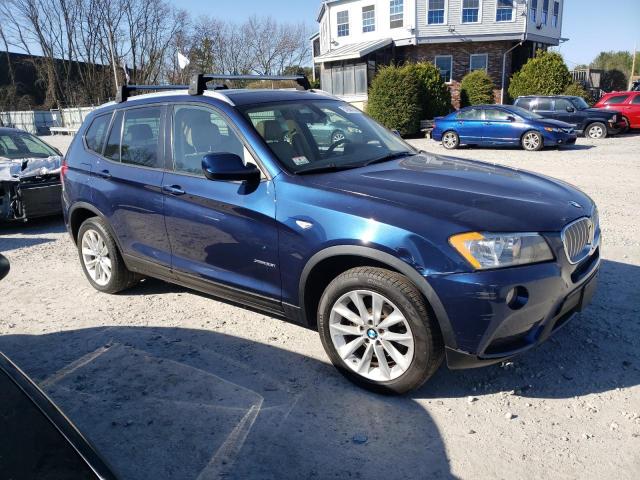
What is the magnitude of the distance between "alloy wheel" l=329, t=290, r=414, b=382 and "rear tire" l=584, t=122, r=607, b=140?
1895 cm

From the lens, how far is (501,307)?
267cm

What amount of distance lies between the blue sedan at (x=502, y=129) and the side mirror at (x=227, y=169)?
1408 centimetres

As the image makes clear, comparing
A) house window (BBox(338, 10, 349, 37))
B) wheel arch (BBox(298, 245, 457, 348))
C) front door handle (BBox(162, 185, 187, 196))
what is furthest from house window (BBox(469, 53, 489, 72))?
wheel arch (BBox(298, 245, 457, 348))

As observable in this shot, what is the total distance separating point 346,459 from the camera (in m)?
2.62

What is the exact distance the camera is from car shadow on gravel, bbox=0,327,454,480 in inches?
102

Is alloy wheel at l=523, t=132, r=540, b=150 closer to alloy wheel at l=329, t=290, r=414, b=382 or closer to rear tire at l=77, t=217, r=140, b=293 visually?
rear tire at l=77, t=217, r=140, b=293

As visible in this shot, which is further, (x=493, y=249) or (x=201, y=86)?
(x=201, y=86)

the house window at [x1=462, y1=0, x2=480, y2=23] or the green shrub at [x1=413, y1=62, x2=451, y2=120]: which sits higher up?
the house window at [x1=462, y1=0, x2=480, y2=23]

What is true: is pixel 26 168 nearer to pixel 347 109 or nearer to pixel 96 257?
pixel 96 257

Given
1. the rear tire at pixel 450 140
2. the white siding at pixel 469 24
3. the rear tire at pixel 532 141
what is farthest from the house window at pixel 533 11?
the rear tire at pixel 532 141

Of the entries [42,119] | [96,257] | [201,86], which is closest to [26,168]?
[96,257]

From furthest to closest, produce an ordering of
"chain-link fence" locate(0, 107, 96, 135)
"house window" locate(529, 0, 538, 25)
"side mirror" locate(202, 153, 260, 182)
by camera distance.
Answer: "chain-link fence" locate(0, 107, 96, 135) → "house window" locate(529, 0, 538, 25) → "side mirror" locate(202, 153, 260, 182)

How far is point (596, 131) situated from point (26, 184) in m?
18.5

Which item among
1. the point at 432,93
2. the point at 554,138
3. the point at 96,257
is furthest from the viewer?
the point at 432,93
